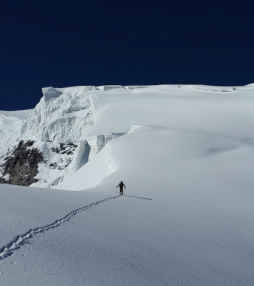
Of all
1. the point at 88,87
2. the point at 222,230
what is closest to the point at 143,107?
the point at 88,87

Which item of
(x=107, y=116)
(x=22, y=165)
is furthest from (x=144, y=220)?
(x=22, y=165)

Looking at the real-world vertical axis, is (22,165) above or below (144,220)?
above

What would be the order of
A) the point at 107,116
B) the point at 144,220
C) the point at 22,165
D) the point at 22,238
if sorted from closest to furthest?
1. the point at 22,238
2. the point at 144,220
3. the point at 107,116
4. the point at 22,165

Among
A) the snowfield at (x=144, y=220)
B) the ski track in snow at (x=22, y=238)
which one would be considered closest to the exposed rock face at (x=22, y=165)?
the snowfield at (x=144, y=220)

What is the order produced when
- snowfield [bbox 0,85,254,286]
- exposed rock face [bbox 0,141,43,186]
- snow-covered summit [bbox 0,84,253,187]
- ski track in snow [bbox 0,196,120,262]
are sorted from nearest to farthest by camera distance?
ski track in snow [bbox 0,196,120,262] → snowfield [bbox 0,85,254,286] → snow-covered summit [bbox 0,84,253,187] → exposed rock face [bbox 0,141,43,186]

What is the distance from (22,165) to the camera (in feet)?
218

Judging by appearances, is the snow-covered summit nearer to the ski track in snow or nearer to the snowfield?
the snowfield

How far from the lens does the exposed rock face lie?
6347cm

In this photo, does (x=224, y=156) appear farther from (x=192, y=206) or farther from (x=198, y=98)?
(x=198, y=98)

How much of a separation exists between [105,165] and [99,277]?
→ 2247cm

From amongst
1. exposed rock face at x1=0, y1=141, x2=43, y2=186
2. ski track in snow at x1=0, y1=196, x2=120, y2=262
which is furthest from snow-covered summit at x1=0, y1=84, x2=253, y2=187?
ski track in snow at x1=0, y1=196, x2=120, y2=262

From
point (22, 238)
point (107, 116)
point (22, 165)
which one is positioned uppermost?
point (107, 116)

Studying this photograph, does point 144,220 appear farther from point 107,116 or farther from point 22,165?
point 22,165

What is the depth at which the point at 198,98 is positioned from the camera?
56.8 m
